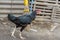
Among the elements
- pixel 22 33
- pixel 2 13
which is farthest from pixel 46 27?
pixel 2 13

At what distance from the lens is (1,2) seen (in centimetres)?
811

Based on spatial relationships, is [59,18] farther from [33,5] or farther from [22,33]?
[22,33]

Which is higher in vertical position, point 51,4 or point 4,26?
point 51,4

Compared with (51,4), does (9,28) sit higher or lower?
lower

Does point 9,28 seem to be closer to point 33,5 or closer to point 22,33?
point 22,33

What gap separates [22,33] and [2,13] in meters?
1.29

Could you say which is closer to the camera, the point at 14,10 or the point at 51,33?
the point at 51,33

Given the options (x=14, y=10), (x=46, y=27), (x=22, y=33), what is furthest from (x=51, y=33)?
(x=14, y=10)

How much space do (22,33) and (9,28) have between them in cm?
57

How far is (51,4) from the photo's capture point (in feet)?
27.3

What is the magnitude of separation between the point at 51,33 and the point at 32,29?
0.65 metres

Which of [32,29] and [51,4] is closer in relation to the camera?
[32,29]

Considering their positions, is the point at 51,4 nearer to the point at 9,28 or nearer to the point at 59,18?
the point at 59,18

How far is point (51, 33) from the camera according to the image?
7652 mm
